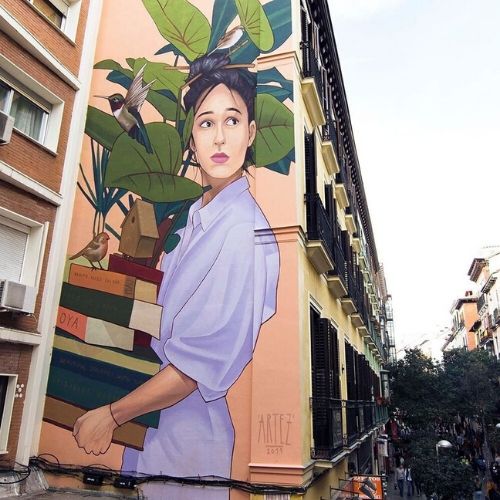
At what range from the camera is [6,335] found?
8.08m

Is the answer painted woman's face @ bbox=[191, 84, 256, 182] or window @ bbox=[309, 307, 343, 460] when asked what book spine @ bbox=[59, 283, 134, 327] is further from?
window @ bbox=[309, 307, 343, 460]

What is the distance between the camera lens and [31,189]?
29.1 ft

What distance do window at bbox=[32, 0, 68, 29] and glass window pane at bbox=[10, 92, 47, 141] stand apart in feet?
6.52

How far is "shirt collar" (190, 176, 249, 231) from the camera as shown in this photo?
29.9ft

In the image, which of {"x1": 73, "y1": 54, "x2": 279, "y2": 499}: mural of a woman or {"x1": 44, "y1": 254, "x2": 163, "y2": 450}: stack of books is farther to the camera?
{"x1": 44, "y1": 254, "x2": 163, "y2": 450}: stack of books

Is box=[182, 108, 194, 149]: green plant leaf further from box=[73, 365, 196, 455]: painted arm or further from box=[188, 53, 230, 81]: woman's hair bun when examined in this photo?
box=[73, 365, 196, 455]: painted arm

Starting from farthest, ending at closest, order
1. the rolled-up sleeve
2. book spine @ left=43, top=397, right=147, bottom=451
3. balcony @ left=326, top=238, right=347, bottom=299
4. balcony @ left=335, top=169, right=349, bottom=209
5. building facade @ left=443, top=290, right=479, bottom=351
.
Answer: building facade @ left=443, top=290, right=479, bottom=351 → balcony @ left=335, top=169, right=349, bottom=209 → balcony @ left=326, top=238, right=347, bottom=299 → book spine @ left=43, top=397, right=147, bottom=451 → the rolled-up sleeve

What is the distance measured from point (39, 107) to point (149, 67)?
251cm

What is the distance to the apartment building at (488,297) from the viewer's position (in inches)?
1746

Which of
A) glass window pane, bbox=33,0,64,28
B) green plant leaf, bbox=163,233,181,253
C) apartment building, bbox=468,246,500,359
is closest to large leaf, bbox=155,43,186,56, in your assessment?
glass window pane, bbox=33,0,64,28

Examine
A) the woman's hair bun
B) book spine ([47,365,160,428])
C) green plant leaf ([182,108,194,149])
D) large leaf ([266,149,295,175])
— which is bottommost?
book spine ([47,365,160,428])

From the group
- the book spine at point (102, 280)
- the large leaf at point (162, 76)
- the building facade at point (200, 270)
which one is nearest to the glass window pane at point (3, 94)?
the building facade at point (200, 270)

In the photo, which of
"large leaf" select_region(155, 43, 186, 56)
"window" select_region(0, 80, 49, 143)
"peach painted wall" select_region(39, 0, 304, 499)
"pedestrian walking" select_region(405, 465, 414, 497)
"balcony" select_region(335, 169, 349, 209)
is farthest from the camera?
"pedestrian walking" select_region(405, 465, 414, 497)

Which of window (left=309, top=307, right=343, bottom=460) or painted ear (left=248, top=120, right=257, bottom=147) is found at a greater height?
painted ear (left=248, top=120, right=257, bottom=147)
